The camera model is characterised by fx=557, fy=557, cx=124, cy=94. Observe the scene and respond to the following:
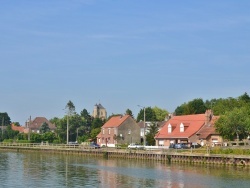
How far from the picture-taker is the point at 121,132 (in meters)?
123

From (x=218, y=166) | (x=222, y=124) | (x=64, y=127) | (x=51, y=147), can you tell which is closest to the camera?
(x=218, y=166)

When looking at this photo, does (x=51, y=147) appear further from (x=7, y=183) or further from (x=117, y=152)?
(x=7, y=183)

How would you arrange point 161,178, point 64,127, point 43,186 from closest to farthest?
point 43,186 → point 161,178 → point 64,127

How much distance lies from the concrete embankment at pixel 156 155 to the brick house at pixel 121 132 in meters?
11.6

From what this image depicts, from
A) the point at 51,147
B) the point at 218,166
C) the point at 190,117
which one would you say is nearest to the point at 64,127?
the point at 51,147

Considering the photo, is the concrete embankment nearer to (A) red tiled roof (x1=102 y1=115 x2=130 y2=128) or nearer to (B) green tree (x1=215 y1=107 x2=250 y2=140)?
(B) green tree (x1=215 y1=107 x2=250 y2=140)

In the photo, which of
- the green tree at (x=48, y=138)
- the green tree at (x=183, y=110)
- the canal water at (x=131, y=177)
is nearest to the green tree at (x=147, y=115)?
the green tree at (x=183, y=110)

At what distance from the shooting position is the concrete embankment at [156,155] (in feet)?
228

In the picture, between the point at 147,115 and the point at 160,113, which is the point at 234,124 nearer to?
the point at 147,115

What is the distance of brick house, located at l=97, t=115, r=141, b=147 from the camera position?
12256 cm

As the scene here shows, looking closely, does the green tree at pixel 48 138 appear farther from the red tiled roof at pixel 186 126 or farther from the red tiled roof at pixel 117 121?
the red tiled roof at pixel 186 126

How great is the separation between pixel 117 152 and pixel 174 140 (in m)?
10.9

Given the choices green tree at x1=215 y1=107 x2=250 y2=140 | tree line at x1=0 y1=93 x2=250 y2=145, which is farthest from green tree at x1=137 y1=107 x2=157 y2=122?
green tree at x1=215 y1=107 x2=250 y2=140

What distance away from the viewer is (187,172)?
203 ft
